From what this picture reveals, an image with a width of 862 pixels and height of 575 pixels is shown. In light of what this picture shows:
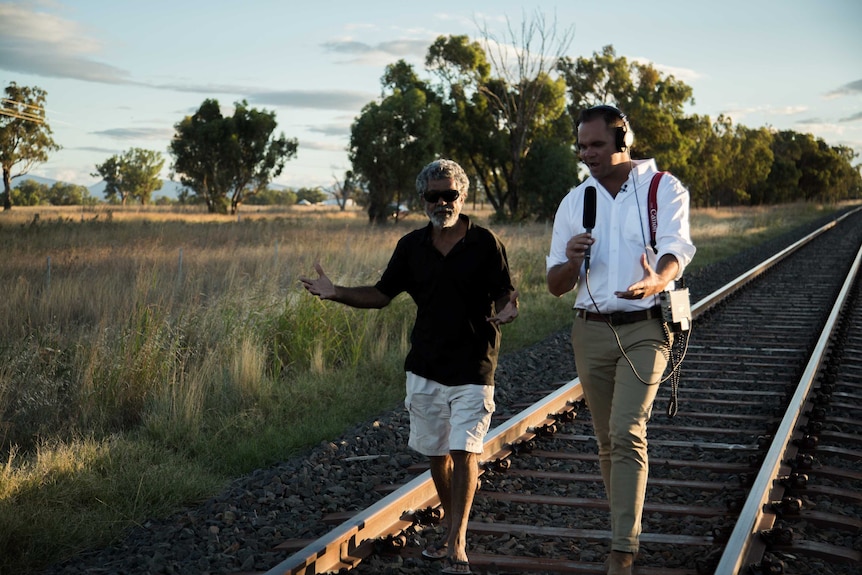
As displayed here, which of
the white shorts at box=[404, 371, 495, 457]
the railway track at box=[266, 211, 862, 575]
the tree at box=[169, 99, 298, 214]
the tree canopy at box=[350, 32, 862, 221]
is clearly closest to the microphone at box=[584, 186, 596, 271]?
the white shorts at box=[404, 371, 495, 457]

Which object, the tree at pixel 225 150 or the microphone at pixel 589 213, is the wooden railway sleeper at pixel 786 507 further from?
the tree at pixel 225 150

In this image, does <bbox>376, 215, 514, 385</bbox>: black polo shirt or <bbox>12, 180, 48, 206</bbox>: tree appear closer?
<bbox>376, 215, 514, 385</bbox>: black polo shirt

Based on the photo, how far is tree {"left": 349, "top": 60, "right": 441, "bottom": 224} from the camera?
43.5 metres

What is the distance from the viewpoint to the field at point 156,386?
5.32 m

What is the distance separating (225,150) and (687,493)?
55.3 meters

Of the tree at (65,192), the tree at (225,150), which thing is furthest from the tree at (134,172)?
the tree at (225,150)

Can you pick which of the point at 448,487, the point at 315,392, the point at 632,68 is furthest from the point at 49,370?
the point at 632,68

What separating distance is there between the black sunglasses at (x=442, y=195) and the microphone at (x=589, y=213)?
0.59 meters

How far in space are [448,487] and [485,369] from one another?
2.17 ft

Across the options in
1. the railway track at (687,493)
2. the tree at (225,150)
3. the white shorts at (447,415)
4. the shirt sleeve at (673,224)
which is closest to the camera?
the shirt sleeve at (673,224)

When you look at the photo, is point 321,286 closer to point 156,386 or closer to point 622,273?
point 622,273

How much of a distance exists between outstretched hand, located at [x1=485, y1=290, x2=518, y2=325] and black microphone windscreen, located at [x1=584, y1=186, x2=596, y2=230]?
0.50 meters

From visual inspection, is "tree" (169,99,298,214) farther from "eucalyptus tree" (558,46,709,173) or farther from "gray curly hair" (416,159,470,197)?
"gray curly hair" (416,159,470,197)

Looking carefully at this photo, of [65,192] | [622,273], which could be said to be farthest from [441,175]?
[65,192]
